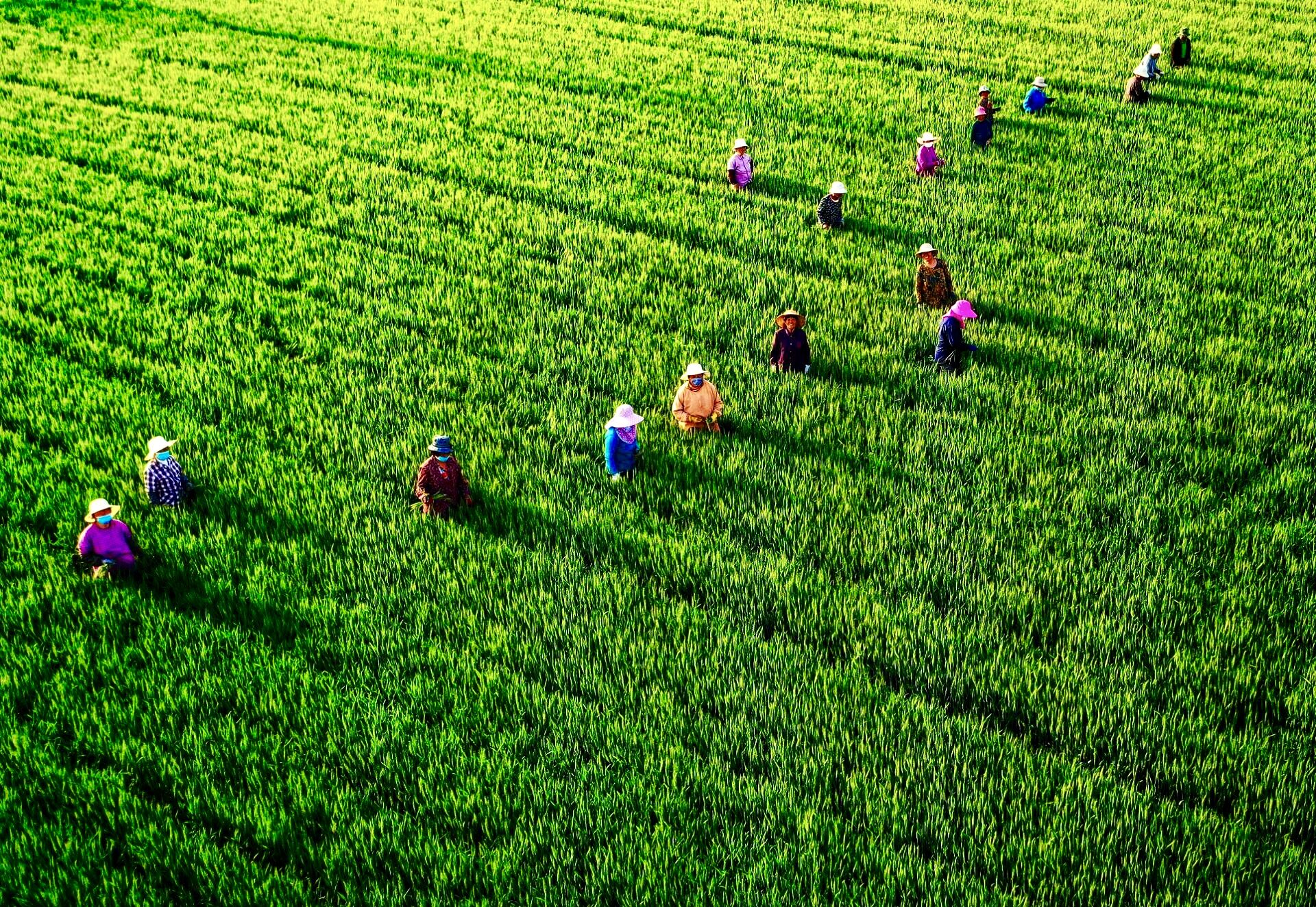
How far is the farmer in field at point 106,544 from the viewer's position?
6.66 meters

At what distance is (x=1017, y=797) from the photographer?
209 inches

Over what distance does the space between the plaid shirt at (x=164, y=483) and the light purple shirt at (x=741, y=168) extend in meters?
8.50

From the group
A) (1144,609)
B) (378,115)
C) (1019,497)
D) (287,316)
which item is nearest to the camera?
(1144,609)

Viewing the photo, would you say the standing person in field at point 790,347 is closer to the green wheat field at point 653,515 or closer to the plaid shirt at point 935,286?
the green wheat field at point 653,515

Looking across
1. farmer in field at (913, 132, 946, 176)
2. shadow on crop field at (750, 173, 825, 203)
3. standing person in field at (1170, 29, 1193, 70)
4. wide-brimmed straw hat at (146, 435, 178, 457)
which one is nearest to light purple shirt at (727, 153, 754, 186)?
shadow on crop field at (750, 173, 825, 203)

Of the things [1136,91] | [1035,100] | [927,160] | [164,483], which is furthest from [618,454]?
[1136,91]

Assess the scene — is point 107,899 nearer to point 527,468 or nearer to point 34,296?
point 527,468

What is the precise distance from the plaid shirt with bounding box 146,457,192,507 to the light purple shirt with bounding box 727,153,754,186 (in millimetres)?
8503

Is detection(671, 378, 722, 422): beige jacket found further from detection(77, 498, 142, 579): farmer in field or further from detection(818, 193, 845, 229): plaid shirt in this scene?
detection(818, 193, 845, 229): plaid shirt

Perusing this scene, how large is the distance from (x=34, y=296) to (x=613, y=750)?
880 cm

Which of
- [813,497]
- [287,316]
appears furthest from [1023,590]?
[287,316]

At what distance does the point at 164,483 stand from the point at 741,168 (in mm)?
8745

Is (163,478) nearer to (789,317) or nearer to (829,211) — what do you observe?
(789,317)

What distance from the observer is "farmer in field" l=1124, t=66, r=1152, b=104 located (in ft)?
53.5
